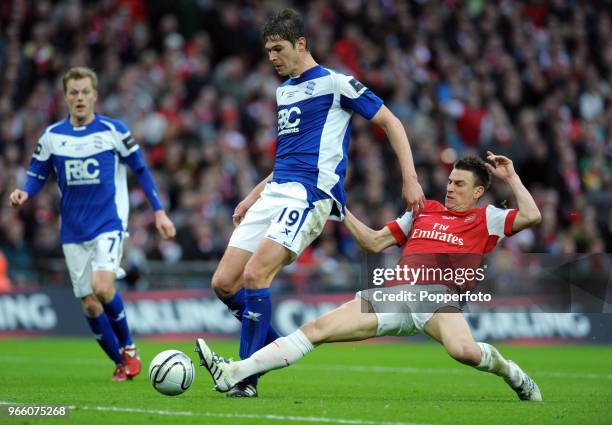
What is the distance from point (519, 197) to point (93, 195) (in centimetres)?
427

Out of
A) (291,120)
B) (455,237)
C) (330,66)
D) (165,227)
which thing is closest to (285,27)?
(291,120)

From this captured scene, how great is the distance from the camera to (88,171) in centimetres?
1072

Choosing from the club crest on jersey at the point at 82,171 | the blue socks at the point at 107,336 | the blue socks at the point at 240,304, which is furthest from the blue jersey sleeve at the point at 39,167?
the blue socks at the point at 240,304

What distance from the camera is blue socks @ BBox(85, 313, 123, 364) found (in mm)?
10633

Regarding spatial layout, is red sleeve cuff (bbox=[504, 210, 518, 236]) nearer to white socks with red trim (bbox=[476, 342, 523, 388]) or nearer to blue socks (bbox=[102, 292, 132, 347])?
white socks with red trim (bbox=[476, 342, 523, 388])

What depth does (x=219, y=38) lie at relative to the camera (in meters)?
22.4

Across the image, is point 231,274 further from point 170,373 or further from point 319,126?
point 319,126

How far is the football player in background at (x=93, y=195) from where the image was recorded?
10.6 m

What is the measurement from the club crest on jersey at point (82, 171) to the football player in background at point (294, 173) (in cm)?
258

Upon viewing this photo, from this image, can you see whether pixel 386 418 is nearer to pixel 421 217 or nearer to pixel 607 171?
pixel 421 217

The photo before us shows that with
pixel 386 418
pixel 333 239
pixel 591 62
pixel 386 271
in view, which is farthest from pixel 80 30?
pixel 386 418

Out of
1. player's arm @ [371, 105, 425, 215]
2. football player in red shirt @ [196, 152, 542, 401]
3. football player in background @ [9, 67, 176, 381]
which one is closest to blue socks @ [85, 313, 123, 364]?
football player in background @ [9, 67, 176, 381]

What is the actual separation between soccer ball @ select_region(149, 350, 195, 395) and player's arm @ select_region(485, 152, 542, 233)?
8.54 feet

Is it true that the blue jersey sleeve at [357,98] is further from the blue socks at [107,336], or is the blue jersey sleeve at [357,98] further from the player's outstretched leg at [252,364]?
the blue socks at [107,336]
